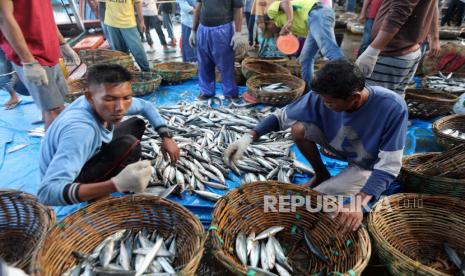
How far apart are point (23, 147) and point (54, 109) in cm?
82

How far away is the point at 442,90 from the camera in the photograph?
507 centimetres

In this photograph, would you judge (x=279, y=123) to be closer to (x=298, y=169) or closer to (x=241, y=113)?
(x=298, y=169)

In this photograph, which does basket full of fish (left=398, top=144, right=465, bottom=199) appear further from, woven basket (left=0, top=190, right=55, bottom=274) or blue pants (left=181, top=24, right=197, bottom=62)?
blue pants (left=181, top=24, right=197, bottom=62)

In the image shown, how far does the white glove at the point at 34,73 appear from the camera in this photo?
3.09 m

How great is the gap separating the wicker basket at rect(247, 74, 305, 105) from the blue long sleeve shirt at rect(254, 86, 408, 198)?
201cm

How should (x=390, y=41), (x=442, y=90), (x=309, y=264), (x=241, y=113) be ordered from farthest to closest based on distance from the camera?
(x=442, y=90) → (x=241, y=113) → (x=390, y=41) → (x=309, y=264)

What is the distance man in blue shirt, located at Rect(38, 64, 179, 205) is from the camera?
6.35ft

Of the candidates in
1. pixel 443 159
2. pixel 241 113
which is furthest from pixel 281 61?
pixel 443 159

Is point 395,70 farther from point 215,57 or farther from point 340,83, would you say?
point 215,57

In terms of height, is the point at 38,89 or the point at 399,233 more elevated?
the point at 38,89

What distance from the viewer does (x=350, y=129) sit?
2486 millimetres

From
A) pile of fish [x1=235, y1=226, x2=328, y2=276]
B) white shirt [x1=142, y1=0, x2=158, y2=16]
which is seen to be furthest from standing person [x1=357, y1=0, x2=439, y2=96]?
white shirt [x1=142, y1=0, x2=158, y2=16]

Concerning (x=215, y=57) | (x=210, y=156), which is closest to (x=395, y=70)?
(x=210, y=156)

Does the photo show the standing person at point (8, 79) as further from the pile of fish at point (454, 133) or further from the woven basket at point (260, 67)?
the pile of fish at point (454, 133)
